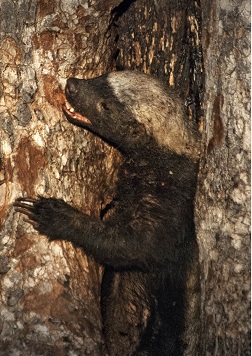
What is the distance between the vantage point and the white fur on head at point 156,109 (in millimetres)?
5879

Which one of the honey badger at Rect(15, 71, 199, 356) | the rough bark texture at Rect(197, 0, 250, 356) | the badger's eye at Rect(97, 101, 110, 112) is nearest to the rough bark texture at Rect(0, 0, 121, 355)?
the honey badger at Rect(15, 71, 199, 356)

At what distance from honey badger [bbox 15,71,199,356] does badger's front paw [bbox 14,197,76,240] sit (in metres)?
0.05

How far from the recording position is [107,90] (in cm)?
593

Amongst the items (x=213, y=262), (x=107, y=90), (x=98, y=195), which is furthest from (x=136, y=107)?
(x=213, y=262)

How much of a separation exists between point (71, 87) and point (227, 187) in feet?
5.15

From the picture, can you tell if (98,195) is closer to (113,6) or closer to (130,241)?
(130,241)

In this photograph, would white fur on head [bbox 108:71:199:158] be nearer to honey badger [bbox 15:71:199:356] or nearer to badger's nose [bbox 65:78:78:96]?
honey badger [bbox 15:71:199:356]

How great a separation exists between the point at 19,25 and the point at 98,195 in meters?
1.52

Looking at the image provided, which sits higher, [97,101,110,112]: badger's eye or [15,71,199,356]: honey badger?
[97,101,110,112]: badger's eye

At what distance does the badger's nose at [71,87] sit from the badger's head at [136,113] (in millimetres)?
166

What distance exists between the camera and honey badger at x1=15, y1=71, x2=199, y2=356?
18.5ft

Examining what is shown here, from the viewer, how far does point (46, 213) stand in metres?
5.42

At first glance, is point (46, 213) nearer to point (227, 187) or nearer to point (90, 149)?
point (90, 149)

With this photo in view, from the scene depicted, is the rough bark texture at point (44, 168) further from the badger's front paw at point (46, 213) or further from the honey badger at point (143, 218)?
the honey badger at point (143, 218)
